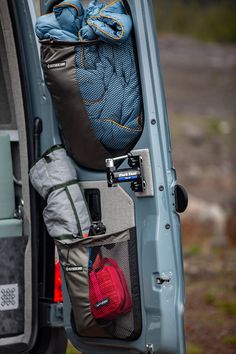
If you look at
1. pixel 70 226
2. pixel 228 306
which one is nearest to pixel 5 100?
pixel 70 226

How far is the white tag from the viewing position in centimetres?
441

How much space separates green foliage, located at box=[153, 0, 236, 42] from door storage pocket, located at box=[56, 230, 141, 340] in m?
20.1

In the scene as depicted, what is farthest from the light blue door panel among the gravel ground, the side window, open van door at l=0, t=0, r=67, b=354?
the gravel ground

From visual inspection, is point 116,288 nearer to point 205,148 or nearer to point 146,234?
point 146,234

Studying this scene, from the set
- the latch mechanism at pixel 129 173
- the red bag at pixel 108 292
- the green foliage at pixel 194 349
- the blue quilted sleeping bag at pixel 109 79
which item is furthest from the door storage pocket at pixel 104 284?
the green foliage at pixel 194 349

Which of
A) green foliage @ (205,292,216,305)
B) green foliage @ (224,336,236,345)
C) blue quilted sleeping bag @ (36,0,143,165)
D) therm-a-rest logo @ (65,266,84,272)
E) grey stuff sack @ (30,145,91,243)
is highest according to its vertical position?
blue quilted sleeping bag @ (36,0,143,165)

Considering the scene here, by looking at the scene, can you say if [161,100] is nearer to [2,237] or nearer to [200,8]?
[2,237]

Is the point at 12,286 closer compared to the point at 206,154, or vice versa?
the point at 12,286

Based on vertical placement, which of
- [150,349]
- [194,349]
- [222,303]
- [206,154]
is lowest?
[194,349]

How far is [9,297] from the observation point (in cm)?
444

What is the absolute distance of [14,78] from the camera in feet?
14.9

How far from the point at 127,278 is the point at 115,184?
42 centimetres

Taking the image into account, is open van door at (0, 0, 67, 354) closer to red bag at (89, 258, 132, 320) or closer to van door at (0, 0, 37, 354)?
van door at (0, 0, 37, 354)

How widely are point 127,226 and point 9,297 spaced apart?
2.38 feet
